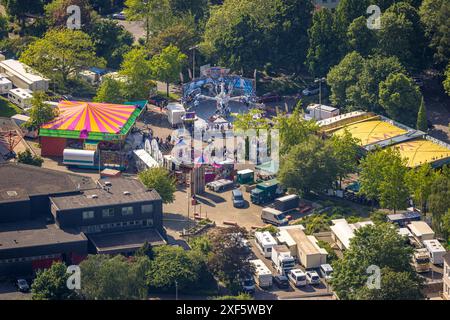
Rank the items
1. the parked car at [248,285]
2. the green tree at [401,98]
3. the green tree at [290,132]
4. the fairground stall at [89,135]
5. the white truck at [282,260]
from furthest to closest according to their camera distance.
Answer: the green tree at [401,98] < the fairground stall at [89,135] < the green tree at [290,132] < the white truck at [282,260] < the parked car at [248,285]

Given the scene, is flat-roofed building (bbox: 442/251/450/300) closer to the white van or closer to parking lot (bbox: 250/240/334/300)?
parking lot (bbox: 250/240/334/300)

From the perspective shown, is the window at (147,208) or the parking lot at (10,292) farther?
the window at (147,208)

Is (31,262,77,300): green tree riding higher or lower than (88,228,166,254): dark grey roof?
higher

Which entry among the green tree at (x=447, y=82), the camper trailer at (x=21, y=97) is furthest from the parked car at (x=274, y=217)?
the camper trailer at (x=21, y=97)

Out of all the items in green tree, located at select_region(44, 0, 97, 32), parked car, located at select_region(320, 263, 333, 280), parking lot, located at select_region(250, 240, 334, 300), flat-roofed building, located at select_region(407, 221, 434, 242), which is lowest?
parking lot, located at select_region(250, 240, 334, 300)

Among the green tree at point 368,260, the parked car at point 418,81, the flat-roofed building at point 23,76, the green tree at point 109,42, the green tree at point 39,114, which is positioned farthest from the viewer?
the green tree at point 109,42

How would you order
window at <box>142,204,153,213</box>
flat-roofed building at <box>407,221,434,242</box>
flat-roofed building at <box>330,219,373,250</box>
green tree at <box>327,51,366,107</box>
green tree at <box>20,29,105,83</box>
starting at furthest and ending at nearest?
green tree at <box>20,29,105,83</box> → green tree at <box>327,51,366,107</box> → flat-roofed building at <box>407,221,434,242</box> → window at <box>142,204,153,213</box> → flat-roofed building at <box>330,219,373,250</box>

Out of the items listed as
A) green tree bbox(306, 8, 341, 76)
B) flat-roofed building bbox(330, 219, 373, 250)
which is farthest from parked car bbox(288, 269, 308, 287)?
green tree bbox(306, 8, 341, 76)

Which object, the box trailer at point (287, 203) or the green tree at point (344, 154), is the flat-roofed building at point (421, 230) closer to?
the green tree at point (344, 154)
